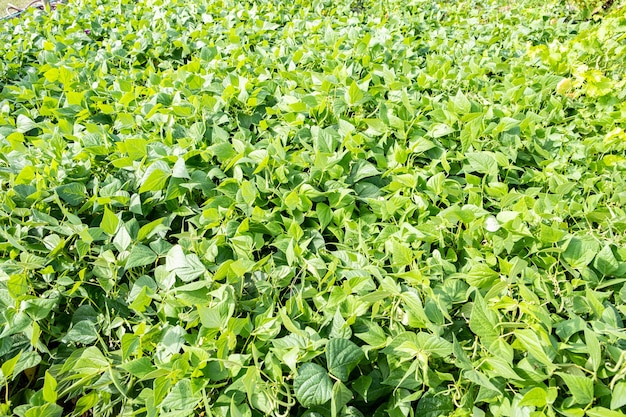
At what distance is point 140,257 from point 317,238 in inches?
21.3

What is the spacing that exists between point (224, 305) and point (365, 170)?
744 mm

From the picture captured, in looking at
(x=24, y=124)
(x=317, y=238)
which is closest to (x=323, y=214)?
(x=317, y=238)

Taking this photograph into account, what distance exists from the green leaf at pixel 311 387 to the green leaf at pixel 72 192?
3.43 feet

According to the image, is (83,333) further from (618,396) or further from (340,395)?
(618,396)

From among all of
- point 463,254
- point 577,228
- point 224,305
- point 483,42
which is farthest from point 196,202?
point 483,42

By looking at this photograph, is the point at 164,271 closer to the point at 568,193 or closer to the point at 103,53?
the point at 568,193

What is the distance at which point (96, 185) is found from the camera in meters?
1.52

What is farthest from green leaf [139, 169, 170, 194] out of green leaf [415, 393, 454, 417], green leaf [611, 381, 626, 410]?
green leaf [611, 381, 626, 410]

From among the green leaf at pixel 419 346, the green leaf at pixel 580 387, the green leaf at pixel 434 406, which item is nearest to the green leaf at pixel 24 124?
the green leaf at pixel 419 346

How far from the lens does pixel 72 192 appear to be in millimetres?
1473

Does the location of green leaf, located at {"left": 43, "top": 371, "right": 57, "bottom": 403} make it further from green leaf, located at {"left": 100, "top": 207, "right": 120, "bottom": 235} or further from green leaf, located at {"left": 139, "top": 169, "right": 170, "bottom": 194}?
green leaf, located at {"left": 139, "top": 169, "right": 170, "bottom": 194}

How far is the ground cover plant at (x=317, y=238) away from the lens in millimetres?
985

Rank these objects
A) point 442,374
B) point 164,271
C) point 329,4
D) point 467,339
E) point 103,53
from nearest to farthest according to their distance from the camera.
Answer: point 442,374
point 467,339
point 164,271
point 103,53
point 329,4

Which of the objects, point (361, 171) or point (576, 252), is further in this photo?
point (361, 171)
